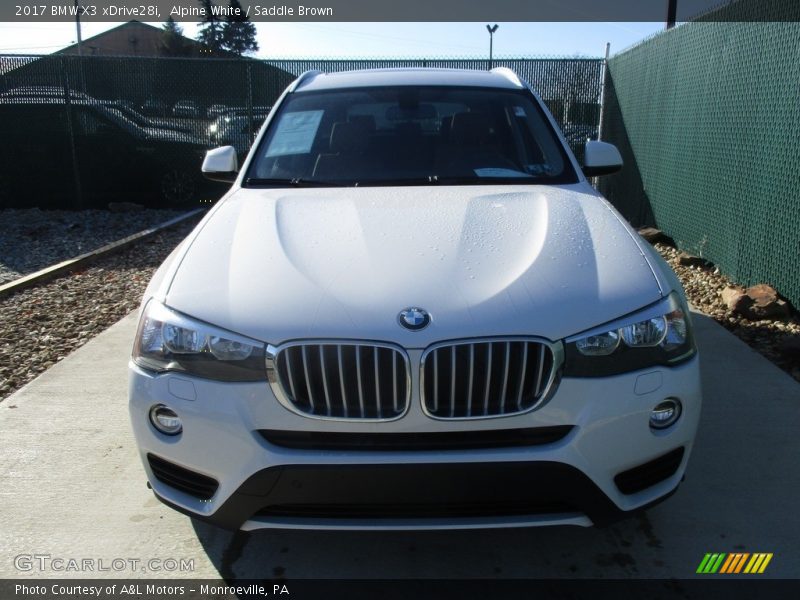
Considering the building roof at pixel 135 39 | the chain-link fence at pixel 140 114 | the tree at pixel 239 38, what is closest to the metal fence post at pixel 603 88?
the chain-link fence at pixel 140 114

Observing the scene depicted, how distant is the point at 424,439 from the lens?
2283 mm

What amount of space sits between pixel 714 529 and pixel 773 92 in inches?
157

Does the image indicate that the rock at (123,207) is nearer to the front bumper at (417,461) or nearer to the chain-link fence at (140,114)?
the chain-link fence at (140,114)

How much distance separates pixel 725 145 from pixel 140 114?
8264 millimetres

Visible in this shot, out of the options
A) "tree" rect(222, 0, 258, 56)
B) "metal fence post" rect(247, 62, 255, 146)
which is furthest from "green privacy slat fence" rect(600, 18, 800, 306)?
"tree" rect(222, 0, 258, 56)

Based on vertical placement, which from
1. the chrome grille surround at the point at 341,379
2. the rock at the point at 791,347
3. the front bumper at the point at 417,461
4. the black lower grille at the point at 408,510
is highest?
the chrome grille surround at the point at 341,379

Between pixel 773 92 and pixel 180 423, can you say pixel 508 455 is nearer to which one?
pixel 180 423

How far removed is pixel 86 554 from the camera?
278 cm

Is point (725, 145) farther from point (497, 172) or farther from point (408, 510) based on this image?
point (408, 510)

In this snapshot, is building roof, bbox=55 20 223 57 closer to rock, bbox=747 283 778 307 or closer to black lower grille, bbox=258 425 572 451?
rock, bbox=747 283 778 307

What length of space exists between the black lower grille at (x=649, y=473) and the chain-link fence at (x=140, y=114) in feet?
29.9

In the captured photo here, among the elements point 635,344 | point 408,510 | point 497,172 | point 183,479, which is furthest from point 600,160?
point 183,479

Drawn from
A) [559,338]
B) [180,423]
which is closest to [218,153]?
[180,423]

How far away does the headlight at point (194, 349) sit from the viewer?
7.54ft
